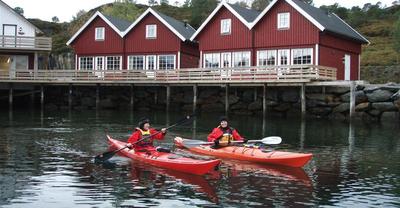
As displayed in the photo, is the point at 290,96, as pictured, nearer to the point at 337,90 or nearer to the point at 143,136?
the point at 337,90

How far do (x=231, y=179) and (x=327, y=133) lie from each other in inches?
525

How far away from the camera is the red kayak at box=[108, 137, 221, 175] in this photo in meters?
14.7

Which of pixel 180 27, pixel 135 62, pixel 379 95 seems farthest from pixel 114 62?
pixel 379 95

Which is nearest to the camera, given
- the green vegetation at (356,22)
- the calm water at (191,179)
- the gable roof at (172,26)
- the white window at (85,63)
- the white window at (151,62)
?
the calm water at (191,179)

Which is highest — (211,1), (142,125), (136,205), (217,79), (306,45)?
(211,1)

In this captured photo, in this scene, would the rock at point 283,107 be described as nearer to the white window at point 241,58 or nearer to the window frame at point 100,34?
the white window at point 241,58

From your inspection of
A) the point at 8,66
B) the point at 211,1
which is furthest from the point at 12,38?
the point at 211,1

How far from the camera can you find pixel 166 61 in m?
45.3

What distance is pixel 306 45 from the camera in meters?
37.6

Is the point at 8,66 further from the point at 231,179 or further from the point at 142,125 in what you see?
the point at 231,179

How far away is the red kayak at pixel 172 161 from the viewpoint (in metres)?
14.7

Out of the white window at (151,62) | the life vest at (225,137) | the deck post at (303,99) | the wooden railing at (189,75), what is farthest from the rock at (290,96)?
the life vest at (225,137)

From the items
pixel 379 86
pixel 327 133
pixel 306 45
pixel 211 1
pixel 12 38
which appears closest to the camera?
pixel 327 133

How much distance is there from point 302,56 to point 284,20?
3.01m
